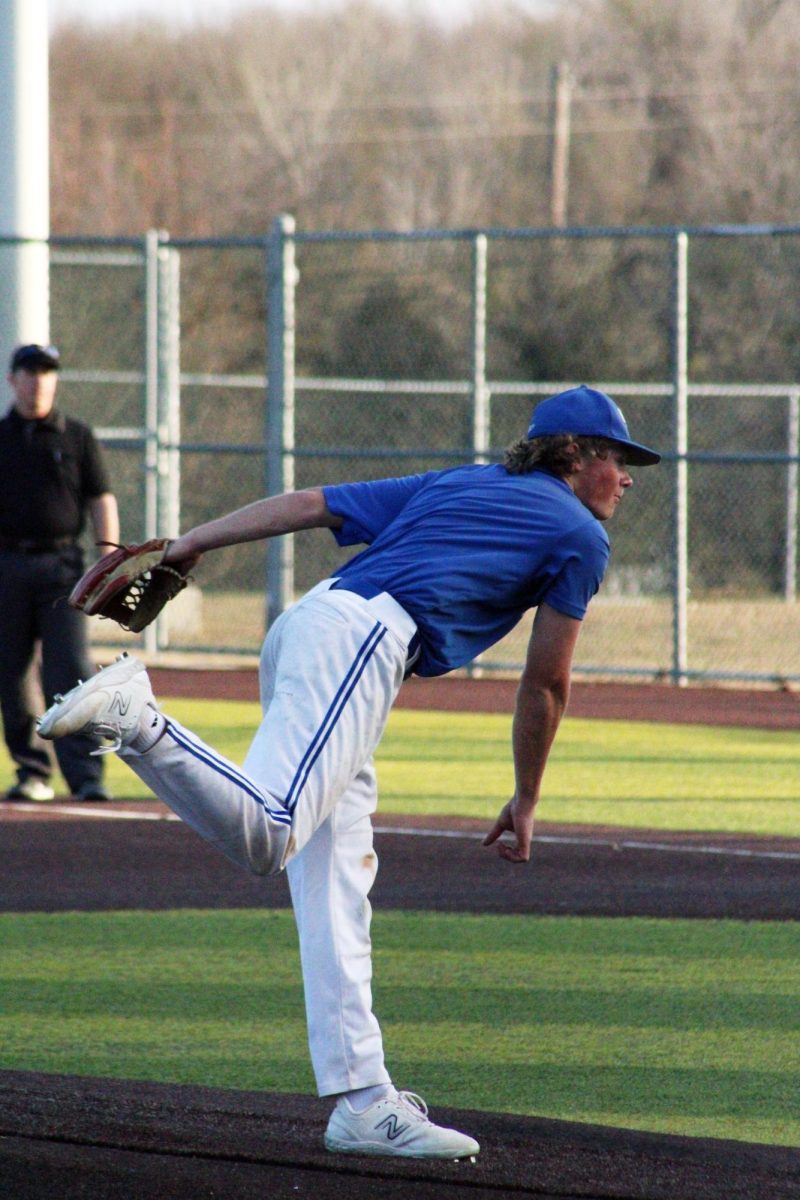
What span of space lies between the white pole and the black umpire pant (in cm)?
392

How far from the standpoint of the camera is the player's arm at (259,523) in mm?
4973

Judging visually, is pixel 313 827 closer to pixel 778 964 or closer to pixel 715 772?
pixel 778 964

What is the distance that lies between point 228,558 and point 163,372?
16.2 feet

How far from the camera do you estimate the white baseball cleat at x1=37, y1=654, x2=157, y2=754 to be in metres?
4.41

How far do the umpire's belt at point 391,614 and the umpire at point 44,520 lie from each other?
5160 millimetres

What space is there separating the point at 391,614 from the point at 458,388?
42.0 feet

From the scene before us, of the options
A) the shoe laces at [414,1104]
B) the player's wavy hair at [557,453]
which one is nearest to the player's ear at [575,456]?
the player's wavy hair at [557,453]

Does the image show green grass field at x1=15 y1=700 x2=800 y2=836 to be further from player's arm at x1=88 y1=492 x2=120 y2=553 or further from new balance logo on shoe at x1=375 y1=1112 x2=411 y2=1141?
new balance logo on shoe at x1=375 y1=1112 x2=411 y2=1141

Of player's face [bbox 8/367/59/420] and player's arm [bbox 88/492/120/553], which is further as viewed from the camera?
player's arm [bbox 88/492/120/553]

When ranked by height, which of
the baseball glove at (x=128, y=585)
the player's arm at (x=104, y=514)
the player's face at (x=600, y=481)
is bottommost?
the player's arm at (x=104, y=514)

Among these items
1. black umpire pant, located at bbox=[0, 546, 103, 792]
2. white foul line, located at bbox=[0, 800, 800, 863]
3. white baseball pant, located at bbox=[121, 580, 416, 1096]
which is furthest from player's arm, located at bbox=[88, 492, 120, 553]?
white baseball pant, located at bbox=[121, 580, 416, 1096]

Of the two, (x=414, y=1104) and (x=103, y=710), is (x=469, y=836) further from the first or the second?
(x=103, y=710)

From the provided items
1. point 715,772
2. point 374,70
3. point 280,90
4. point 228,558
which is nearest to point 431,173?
point 280,90

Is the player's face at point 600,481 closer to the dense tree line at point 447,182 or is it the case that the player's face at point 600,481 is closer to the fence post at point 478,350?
the fence post at point 478,350
